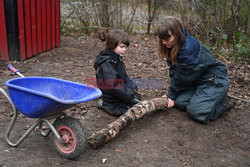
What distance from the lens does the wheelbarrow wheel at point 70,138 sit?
217 centimetres

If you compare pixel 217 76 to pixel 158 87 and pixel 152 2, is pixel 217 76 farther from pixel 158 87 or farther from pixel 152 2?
pixel 152 2

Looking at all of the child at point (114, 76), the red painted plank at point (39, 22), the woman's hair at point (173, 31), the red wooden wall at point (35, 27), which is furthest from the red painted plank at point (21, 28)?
the woman's hair at point (173, 31)

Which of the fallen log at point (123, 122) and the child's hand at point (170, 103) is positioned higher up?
the fallen log at point (123, 122)

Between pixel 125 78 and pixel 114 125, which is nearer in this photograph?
pixel 114 125

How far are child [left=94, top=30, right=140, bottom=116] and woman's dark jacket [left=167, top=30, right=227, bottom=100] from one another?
0.64 m

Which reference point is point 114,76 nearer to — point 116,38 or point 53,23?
point 116,38

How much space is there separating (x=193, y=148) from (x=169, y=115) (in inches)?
31.8

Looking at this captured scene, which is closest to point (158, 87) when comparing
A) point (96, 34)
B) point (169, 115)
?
point (169, 115)

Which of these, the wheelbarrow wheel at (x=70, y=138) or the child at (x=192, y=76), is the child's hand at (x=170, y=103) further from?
the wheelbarrow wheel at (x=70, y=138)

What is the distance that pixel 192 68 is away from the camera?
3205 mm

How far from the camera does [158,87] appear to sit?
14.7 feet

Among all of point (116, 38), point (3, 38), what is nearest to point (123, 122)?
point (116, 38)

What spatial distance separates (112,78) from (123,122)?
557 mm

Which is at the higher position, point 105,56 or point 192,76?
point 105,56
